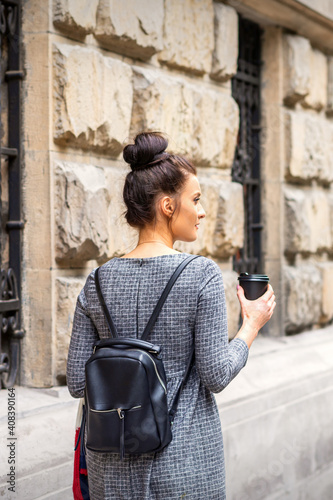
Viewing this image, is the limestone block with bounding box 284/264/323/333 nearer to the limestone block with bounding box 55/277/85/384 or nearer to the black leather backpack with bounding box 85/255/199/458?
the limestone block with bounding box 55/277/85/384

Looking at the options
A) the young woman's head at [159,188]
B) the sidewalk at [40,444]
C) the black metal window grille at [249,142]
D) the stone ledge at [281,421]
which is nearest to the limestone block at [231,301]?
the stone ledge at [281,421]

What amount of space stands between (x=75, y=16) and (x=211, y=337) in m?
1.82

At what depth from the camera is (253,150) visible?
5156 mm

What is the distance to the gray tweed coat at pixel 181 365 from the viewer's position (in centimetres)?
200

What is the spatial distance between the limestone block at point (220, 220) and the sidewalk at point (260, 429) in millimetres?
681

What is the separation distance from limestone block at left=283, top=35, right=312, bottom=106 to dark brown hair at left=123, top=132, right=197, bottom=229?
319cm

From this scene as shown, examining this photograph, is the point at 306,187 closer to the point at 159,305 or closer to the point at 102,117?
the point at 102,117

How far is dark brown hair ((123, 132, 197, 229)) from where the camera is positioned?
2.13 meters

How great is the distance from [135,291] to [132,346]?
16 centimetres

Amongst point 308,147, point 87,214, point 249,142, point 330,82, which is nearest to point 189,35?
point 249,142

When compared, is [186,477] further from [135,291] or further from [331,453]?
[331,453]

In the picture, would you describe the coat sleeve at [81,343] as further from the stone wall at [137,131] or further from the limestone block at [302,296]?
the limestone block at [302,296]

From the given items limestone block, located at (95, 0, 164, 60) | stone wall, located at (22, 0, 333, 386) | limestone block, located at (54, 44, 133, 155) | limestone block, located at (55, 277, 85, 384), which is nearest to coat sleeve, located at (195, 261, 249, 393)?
stone wall, located at (22, 0, 333, 386)

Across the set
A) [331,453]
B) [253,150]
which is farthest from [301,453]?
[253,150]
